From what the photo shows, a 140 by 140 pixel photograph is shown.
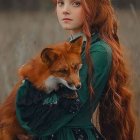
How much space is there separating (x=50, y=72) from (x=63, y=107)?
0.88 ft

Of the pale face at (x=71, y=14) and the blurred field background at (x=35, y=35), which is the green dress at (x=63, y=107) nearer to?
the pale face at (x=71, y=14)

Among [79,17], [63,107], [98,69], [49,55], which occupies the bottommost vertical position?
[63,107]

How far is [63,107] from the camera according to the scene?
150 inches

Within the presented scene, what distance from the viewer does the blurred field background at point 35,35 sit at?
7648 millimetres

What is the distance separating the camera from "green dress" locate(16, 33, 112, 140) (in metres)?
3.82

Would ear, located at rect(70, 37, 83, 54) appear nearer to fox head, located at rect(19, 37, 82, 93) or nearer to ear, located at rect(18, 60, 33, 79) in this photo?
fox head, located at rect(19, 37, 82, 93)

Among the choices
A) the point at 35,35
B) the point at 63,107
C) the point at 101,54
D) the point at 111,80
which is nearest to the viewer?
the point at 63,107

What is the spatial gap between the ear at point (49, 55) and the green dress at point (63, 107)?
0.49 feet

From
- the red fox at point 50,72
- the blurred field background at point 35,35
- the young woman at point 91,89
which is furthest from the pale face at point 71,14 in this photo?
the blurred field background at point 35,35

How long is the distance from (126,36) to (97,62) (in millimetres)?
3818

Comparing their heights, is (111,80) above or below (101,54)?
below

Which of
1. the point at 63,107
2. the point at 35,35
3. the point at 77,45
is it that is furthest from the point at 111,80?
the point at 35,35

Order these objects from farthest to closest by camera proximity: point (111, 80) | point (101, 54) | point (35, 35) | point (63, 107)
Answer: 1. point (35, 35)
2. point (111, 80)
3. point (101, 54)
4. point (63, 107)

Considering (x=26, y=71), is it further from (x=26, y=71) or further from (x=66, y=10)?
(x=66, y=10)
